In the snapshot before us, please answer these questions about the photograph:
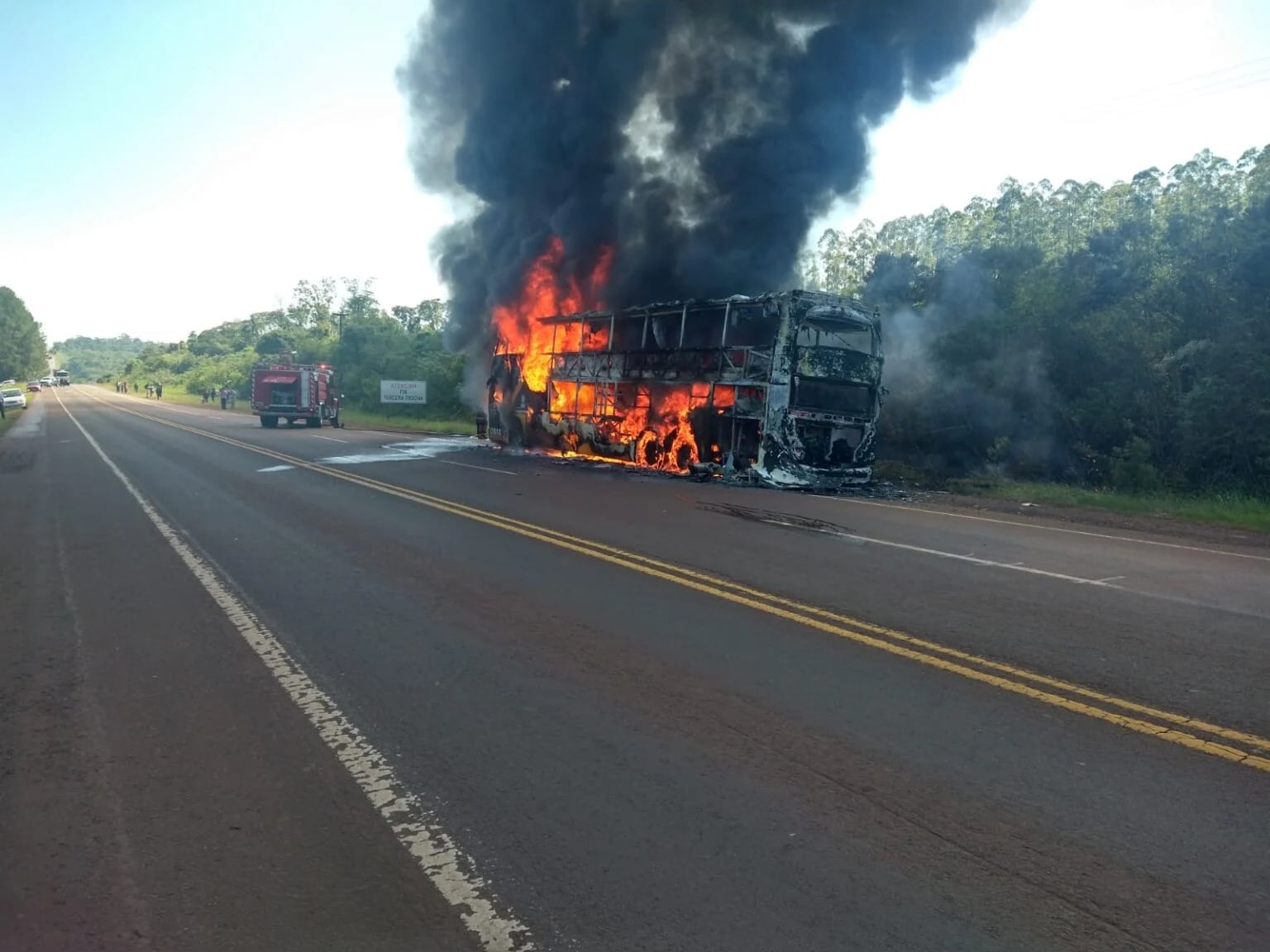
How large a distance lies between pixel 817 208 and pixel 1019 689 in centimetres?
2068

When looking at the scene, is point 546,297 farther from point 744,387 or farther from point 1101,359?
point 1101,359

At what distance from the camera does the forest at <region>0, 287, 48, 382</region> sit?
3873 inches

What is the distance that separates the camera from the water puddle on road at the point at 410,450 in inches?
802

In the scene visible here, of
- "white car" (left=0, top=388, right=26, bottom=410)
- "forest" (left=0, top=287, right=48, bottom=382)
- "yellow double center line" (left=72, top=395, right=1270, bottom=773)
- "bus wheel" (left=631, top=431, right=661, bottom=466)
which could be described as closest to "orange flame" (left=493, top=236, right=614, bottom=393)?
"bus wheel" (left=631, top=431, right=661, bottom=466)

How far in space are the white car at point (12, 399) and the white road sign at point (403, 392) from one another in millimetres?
20298

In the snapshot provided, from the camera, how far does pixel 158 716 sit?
466cm

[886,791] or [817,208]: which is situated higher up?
[817,208]

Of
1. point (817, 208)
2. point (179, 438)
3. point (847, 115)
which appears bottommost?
point (179, 438)

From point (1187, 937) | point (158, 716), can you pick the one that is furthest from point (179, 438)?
point (1187, 937)

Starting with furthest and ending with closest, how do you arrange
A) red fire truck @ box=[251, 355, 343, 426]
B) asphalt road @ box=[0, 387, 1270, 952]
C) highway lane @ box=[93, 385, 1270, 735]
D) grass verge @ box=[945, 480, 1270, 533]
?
red fire truck @ box=[251, 355, 343, 426] → grass verge @ box=[945, 480, 1270, 533] → highway lane @ box=[93, 385, 1270, 735] → asphalt road @ box=[0, 387, 1270, 952]

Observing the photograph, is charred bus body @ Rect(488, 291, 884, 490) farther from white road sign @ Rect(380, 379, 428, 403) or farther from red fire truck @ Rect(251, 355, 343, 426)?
white road sign @ Rect(380, 379, 428, 403)

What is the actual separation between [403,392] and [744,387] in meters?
30.8

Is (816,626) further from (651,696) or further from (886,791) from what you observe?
(886,791)

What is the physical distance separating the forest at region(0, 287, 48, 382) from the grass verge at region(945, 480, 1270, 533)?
352 ft
